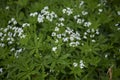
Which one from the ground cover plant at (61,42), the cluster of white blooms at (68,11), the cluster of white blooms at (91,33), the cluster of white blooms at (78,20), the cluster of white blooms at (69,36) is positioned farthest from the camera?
the cluster of white blooms at (68,11)

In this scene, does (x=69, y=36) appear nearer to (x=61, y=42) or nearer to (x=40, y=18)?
(x=61, y=42)

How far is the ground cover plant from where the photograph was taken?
353 cm

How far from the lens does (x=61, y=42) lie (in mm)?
3615

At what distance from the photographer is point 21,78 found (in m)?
3.48

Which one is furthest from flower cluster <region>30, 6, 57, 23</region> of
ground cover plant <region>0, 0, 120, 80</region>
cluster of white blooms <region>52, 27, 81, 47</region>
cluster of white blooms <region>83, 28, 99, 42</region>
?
cluster of white blooms <region>83, 28, 99, 42</region>

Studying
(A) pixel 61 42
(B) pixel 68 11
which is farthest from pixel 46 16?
(A) pixel 61 42

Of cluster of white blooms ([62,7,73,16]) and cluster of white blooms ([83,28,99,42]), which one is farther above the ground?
cluster of white blooms ([62,7,73,16])

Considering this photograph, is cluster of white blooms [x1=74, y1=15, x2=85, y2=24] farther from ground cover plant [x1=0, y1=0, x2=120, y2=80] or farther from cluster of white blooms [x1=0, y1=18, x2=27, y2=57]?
cluster of white blooms [x1=0, y1=18, x2=27, y2=57]

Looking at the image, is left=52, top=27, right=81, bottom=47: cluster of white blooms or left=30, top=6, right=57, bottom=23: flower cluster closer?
left=52, top=27, right=81, bottom=47: cluster of white blooms

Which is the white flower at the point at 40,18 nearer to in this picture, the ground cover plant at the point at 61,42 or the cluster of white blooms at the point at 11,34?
the ground cover plant at the point at 61,42

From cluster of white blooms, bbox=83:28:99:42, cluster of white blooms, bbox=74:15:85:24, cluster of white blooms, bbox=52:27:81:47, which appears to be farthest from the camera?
cluster of white blooms, bbox=74:15:85:24

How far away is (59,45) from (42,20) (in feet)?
1.88

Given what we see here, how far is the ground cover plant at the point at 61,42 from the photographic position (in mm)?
3533

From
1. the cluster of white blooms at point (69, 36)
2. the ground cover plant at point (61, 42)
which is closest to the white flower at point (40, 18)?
the ground cover plant at point (61, 42)
